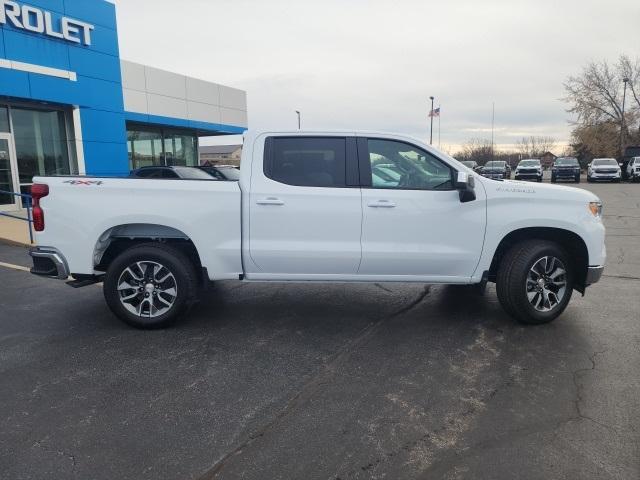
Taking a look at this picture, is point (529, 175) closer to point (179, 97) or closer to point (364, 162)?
point (179, 97)

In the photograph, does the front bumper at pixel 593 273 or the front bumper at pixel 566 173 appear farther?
the front bumper at pixel 566 173

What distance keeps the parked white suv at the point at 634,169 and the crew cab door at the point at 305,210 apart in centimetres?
3284

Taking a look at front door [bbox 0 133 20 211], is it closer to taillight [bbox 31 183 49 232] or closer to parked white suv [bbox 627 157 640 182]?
taillight [bbox 31 183 49 232]

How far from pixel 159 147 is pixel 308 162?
22.4 m

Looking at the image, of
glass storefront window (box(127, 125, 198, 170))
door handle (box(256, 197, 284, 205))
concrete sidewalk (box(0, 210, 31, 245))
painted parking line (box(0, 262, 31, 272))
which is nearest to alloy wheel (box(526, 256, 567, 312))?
door handle (box(256, 197, 284, 205))

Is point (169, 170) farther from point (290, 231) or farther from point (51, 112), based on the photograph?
point (290, 231)

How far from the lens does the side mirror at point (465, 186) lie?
4582 mm

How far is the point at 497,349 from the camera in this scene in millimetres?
4441

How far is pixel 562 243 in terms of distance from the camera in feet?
16.9

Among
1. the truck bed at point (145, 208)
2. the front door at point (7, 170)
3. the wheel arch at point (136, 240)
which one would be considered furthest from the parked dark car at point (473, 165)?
the front door at point (7, 170)

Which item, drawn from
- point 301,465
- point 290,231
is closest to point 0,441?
point 301,465

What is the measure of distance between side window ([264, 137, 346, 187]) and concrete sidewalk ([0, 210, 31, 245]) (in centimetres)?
740

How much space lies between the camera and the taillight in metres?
4.77

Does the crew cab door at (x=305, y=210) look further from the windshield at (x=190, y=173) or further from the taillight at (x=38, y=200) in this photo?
the windshield at (x=190, y=173)
